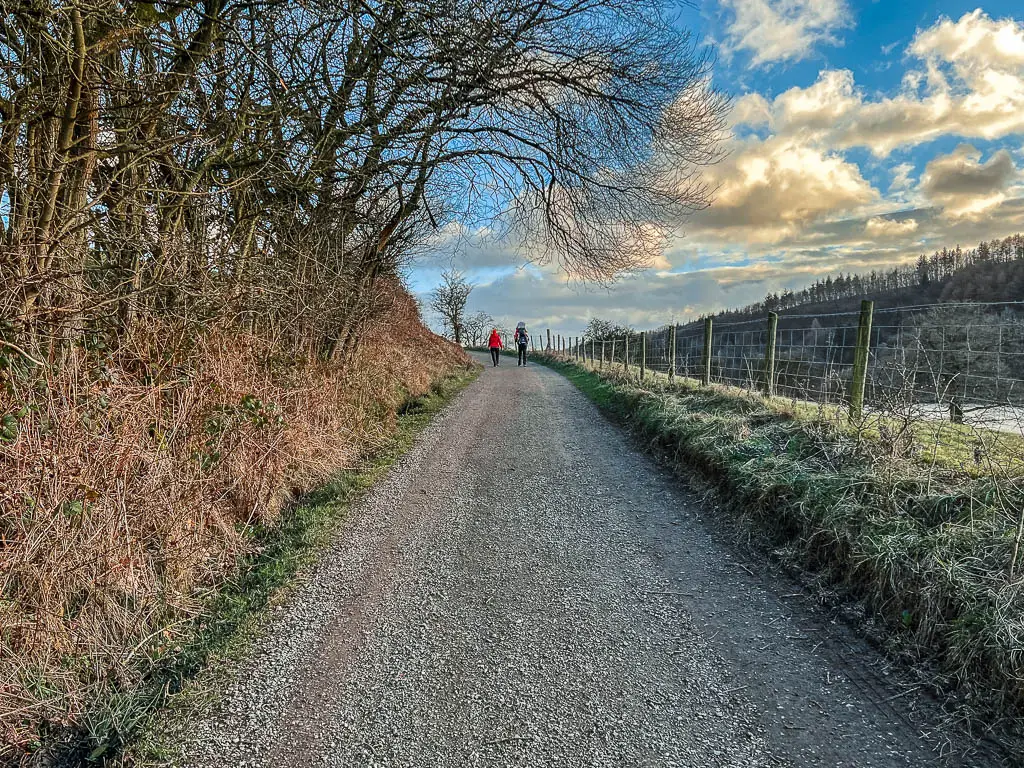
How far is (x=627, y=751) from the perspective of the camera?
2266 millimetres

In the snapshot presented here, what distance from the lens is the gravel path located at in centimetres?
231

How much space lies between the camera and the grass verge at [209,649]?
7.91 ft

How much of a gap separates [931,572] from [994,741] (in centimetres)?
88

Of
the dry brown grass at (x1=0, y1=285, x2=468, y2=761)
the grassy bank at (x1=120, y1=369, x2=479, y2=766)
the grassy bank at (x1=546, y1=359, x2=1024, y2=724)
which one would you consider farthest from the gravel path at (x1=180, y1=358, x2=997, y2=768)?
the dry brown grass at (x1=0, y1=285, x2=468, y2=761)

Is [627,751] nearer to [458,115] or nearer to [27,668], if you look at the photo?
[27,668]

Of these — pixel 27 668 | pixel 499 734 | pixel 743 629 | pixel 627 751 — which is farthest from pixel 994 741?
pixel 27 668

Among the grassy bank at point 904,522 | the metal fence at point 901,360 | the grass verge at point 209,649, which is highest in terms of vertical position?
the metal fence at point 901,360

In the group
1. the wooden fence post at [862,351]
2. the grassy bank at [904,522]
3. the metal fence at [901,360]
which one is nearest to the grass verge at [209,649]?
the grassy bank at [904,522]

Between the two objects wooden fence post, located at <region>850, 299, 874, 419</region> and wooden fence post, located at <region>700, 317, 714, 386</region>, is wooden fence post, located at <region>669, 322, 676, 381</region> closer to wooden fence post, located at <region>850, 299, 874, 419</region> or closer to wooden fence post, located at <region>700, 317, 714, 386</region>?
wooden fence post, located at <region>700, 317, 714, 386</region>

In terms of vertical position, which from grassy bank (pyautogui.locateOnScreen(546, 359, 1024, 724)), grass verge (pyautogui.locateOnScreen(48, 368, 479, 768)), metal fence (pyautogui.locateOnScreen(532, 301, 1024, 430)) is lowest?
grass verge (pyautogui.locateOnScreen(48, 368, 479, 768))

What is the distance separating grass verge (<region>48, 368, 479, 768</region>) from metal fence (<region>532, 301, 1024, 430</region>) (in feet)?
17.6

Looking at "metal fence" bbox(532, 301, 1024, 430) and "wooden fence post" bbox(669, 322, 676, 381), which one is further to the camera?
"wooden fence post" bbox(669, 322, 676, 381)

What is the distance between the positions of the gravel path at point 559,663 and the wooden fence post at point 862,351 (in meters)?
2.42

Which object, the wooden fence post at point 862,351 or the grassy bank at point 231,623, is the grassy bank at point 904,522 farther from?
the grassy bank at point 231,623
